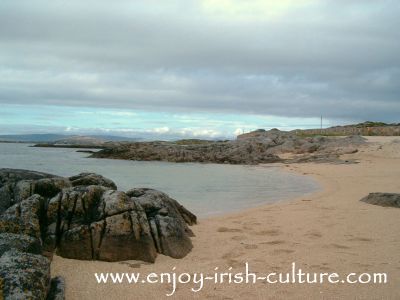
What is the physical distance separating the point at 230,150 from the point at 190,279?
37950 millimetres

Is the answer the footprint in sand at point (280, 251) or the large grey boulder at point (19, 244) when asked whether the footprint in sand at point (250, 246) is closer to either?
the footprint in sand at point (280, 251)

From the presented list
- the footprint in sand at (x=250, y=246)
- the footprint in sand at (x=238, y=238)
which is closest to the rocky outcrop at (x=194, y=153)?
the footprint in sand at (x=238, y=238)

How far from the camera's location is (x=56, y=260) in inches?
262

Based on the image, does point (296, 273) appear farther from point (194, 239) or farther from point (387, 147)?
point (387, 147)

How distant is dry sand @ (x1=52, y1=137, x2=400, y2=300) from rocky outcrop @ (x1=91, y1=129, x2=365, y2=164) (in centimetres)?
2627

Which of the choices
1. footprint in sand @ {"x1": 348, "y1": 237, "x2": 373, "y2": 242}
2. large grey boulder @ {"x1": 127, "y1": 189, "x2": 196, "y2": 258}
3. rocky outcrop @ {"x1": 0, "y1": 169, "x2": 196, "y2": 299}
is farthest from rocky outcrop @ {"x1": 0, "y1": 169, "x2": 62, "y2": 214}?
footprint in sand @ {"x1": 348, "y1": 237, "x2": 373, "y2": 242}

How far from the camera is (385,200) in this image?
11.7 m

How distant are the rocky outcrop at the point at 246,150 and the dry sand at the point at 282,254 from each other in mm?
26268

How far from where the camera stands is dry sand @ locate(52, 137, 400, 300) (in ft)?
18.2

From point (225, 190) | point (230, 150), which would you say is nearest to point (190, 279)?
point (225, 190)

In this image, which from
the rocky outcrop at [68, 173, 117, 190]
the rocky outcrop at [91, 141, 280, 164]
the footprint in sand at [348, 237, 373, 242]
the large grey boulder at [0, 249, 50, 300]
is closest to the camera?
the large grey boulder at [0, 249, 50, 300]

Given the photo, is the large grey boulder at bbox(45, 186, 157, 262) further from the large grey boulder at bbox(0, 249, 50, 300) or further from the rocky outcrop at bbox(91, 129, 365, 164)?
the rocky outcrop at bbox(91, 129, 365, 164)

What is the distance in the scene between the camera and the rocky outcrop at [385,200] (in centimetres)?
1144

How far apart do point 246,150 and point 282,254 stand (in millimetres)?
35491
